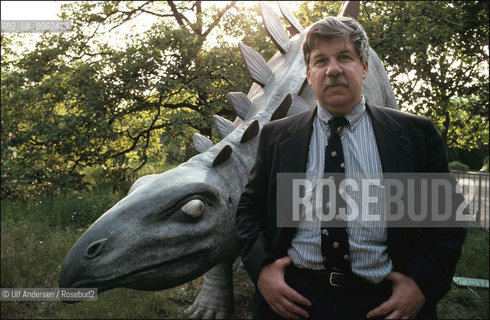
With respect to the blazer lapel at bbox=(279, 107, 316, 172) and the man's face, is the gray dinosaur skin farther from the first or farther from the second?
the man's face

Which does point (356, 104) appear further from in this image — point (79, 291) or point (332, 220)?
point (79, 291)

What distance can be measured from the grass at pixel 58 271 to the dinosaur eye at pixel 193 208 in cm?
179

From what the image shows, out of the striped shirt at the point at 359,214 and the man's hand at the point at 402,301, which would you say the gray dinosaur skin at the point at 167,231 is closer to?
the striped shirt at the point at 359,214

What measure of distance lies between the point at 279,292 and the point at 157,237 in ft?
2.51

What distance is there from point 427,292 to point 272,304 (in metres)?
0.67

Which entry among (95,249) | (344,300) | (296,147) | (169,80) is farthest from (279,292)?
(169,80)

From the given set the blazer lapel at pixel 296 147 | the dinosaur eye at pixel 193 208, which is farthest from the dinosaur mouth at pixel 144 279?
the blazer lapel at pixel 296 147

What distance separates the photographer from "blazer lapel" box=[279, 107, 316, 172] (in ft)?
6.06

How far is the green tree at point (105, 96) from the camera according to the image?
728cm

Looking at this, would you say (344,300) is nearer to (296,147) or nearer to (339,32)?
(296,147)

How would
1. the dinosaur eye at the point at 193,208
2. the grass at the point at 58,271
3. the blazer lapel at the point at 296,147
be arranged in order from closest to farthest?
the blazer lapel at the point at 296,147, the dinosaur eye at the point at 193,208, the grass at the point at 58,271

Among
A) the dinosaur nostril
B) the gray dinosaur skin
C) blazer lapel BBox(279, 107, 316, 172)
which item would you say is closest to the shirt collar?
blazer lapel BBox(279, 107, 316, 172)

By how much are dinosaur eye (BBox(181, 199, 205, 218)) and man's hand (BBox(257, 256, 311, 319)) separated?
618mm

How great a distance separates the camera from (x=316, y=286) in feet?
5.71
